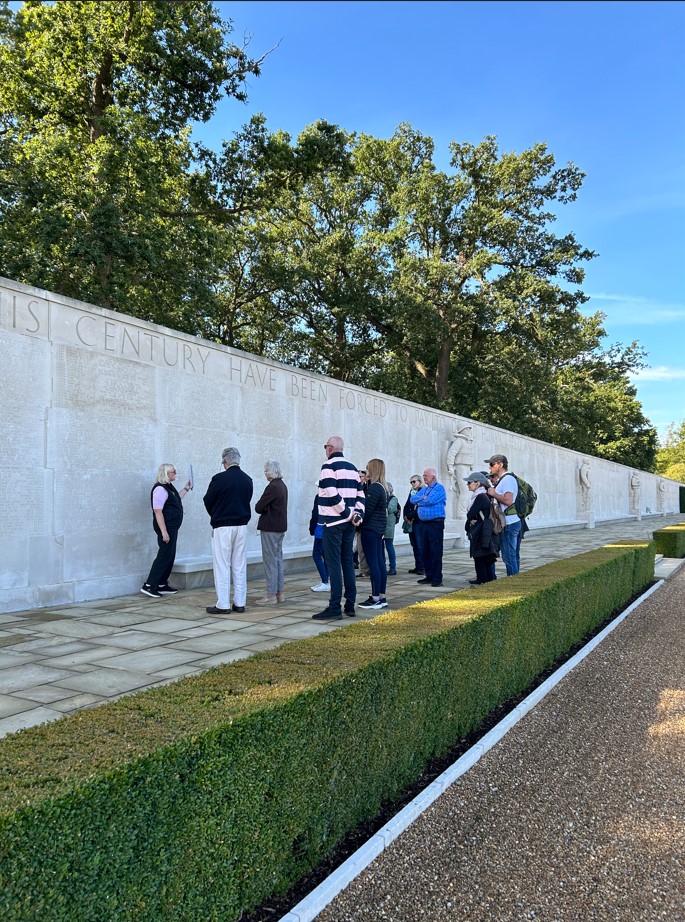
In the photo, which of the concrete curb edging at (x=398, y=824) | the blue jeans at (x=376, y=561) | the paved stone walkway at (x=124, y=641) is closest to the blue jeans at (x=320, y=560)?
the paved stone walkway at (x=124, y=641)

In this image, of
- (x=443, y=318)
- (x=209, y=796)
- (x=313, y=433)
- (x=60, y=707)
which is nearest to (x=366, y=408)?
(x=313, y=433)

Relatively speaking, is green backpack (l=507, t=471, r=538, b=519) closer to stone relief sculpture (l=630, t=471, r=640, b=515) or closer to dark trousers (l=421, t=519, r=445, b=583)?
dark trousers (l=421, t=519, r=445, b=583)

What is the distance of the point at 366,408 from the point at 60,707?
418 inches

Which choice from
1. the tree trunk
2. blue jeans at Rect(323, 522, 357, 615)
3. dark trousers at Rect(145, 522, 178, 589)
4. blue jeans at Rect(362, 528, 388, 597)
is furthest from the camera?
the tree trunk

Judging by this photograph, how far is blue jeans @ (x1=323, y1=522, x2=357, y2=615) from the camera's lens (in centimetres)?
629

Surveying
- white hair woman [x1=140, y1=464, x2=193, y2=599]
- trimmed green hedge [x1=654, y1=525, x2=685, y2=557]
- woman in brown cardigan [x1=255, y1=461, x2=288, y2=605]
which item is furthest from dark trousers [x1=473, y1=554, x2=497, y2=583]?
trimmed green hedge [x1=654, y1=525, x2=685, y2=557]

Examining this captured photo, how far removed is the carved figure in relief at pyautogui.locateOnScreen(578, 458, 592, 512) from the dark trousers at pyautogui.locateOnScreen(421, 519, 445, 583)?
21333mm

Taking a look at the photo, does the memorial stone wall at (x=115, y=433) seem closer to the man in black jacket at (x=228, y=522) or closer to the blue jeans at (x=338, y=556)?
the man in black jacket at (x=228, y=522)

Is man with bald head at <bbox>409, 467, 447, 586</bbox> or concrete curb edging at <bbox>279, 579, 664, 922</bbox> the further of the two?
man with bald head at <bbox>409, 467, 447, 586</bbox>

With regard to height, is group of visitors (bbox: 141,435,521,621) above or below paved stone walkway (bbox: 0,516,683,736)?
above

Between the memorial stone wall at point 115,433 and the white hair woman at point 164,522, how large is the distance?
44 cm

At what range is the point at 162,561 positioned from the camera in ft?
25.5

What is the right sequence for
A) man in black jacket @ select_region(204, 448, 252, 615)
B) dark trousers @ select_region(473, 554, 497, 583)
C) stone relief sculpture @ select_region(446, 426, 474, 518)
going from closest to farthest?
man in black jacket @ select_region(204, 448, 252, 615)
dark trousers @ select_region(473, 554, 497, 583)
stone relief sculpture @ select_region(446, 426, 474, 518)

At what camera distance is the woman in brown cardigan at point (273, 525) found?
6.98 metres
